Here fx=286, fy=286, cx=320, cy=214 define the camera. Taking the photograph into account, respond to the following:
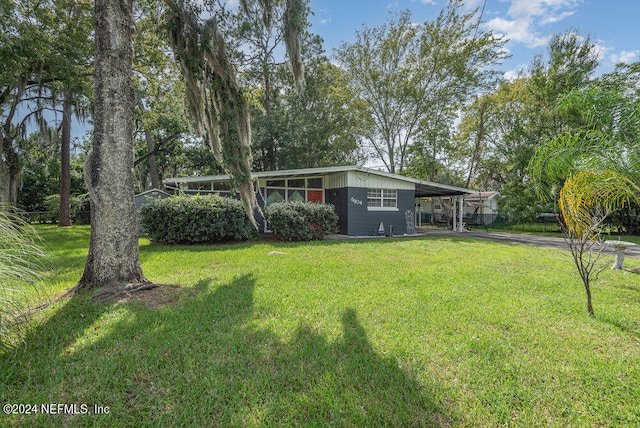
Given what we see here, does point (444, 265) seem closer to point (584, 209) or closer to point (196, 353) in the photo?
point (584, 209)

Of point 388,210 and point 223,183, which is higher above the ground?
point 223,183

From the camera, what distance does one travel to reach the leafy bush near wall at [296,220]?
974 centimetres

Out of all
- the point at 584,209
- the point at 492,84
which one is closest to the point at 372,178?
the point at 584,209

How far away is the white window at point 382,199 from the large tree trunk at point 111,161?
33.6 feet

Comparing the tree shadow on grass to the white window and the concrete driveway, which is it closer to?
the white window

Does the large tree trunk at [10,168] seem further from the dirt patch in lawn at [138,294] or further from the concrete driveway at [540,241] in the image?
the concrete driveway at [540,241]

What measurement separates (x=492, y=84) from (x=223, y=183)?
707 inches

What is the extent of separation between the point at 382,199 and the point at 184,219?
845 cm

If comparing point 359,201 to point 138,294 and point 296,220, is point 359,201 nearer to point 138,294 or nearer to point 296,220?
point 296,220

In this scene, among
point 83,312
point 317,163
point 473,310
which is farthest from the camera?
point 317,163

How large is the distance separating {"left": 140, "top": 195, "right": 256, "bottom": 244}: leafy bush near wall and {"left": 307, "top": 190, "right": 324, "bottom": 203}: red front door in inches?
202

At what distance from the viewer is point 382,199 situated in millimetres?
13273

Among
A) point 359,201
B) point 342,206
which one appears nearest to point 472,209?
point 359,201

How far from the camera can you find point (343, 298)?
3.78 m
